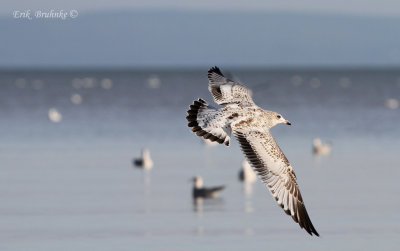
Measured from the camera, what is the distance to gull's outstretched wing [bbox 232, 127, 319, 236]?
11.3 m

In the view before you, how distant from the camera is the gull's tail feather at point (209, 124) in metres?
11.4

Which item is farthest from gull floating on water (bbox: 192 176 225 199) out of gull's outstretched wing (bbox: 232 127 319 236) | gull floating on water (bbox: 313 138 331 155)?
gull floating on water (bbox: 313 138 331 155)

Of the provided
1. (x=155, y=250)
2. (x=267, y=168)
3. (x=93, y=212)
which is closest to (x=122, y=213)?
(x=93, y=212)

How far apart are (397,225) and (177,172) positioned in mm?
7048

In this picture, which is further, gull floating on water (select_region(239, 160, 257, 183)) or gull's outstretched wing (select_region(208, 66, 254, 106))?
gull floating on water (select_region(239, 160, 257, 183))

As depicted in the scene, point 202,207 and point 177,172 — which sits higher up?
point 177,172

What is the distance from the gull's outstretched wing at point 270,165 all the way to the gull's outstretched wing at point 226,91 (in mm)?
580

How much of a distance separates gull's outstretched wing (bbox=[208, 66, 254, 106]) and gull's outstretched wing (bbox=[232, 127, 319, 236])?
1.90 feet

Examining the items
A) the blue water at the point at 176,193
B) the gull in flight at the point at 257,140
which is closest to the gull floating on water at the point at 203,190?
the blue water at the point at 176,193

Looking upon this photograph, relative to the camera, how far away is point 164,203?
17.3 metres

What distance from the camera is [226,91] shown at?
40.6 ft

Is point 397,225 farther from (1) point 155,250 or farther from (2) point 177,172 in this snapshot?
(2) point 177,172

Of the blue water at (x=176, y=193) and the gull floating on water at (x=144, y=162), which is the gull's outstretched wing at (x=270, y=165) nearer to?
the blue water at (x=176, y=193)

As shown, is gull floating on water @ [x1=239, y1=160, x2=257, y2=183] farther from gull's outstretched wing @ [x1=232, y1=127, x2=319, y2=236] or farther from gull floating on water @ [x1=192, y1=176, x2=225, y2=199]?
gull's outstretched wing @ [x1=232, y1=127, x2=319, y2=236]
